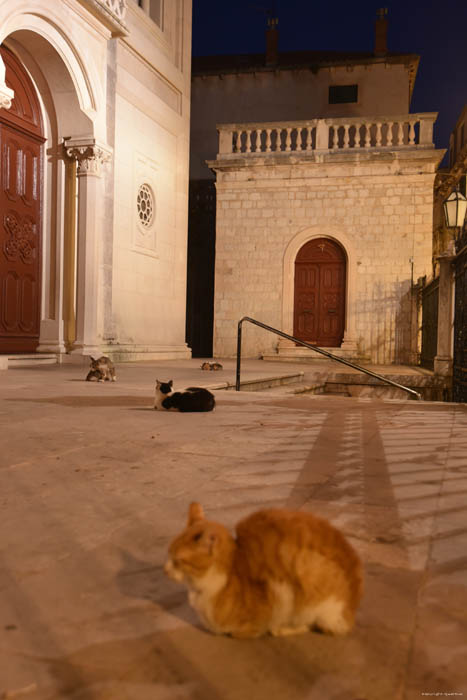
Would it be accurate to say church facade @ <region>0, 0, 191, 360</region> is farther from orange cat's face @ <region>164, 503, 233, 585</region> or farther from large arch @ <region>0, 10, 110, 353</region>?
orange cat's face @ <region>164, 503, 233, 585</region>

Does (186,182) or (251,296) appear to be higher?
(186,182)

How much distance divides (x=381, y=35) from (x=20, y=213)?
685 inches

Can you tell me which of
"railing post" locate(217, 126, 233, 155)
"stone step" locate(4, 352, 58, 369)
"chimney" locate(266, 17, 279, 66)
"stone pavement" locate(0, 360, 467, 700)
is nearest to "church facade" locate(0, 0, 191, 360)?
"stone step" locate(4, 352, 58, 369)

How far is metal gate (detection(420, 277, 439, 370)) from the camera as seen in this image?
12.1 meters

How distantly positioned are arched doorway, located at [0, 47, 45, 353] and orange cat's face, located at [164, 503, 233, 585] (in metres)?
9.70

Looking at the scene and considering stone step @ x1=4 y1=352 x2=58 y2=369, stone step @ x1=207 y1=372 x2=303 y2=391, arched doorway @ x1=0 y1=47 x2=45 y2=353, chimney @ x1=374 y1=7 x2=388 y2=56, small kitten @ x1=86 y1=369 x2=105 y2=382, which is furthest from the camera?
chimney @ x1=374 y1=7 x2=388 y2=56

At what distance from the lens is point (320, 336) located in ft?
54.1

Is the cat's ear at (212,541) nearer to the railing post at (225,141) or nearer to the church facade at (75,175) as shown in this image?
the church facade at (75,175)

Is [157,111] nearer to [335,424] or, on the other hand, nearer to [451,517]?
[335,424]

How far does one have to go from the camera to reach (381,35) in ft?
69.1

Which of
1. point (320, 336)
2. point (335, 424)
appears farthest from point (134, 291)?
point (335, 424)

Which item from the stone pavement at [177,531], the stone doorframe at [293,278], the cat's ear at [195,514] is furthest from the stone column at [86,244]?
the cat's ear at [195,514]

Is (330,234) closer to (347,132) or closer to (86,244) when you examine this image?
(347,132)

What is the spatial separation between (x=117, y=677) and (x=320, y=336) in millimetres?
15740
